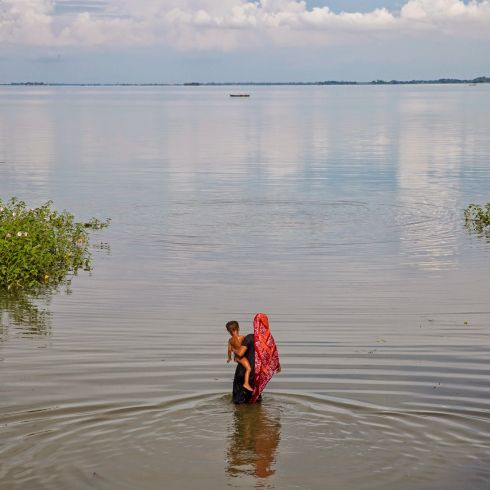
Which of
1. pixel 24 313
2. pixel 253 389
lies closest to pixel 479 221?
pixel 24 313

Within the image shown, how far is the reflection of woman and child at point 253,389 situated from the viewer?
11078 millimetres

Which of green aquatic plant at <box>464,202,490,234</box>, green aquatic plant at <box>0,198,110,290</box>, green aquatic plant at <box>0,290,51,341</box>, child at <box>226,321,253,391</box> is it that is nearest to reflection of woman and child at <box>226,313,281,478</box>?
child at <box>226,321,253,391</box>

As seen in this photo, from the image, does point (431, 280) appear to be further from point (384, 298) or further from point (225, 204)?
point (225, 204)

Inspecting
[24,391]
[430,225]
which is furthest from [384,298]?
[430,225]

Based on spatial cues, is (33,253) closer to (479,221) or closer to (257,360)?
(257,360)

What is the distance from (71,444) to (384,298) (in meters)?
9.29

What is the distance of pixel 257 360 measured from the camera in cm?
1184

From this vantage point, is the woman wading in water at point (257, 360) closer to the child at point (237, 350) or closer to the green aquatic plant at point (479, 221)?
the child at point (237, 350)

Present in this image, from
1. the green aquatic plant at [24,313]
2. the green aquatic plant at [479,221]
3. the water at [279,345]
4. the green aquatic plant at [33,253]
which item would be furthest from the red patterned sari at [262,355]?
the green aquatic plant at [479,221]

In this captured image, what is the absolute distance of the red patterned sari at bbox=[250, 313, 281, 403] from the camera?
1173 centimetres

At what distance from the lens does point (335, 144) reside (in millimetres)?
65062

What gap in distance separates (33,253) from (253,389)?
881 centimetres

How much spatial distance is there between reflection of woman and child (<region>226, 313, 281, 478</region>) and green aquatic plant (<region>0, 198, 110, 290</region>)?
8.39 m

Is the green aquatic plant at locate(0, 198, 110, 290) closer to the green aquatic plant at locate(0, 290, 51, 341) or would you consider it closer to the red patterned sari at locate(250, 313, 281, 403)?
the green aquatic plant at locate(0, 290, 51, 341)
